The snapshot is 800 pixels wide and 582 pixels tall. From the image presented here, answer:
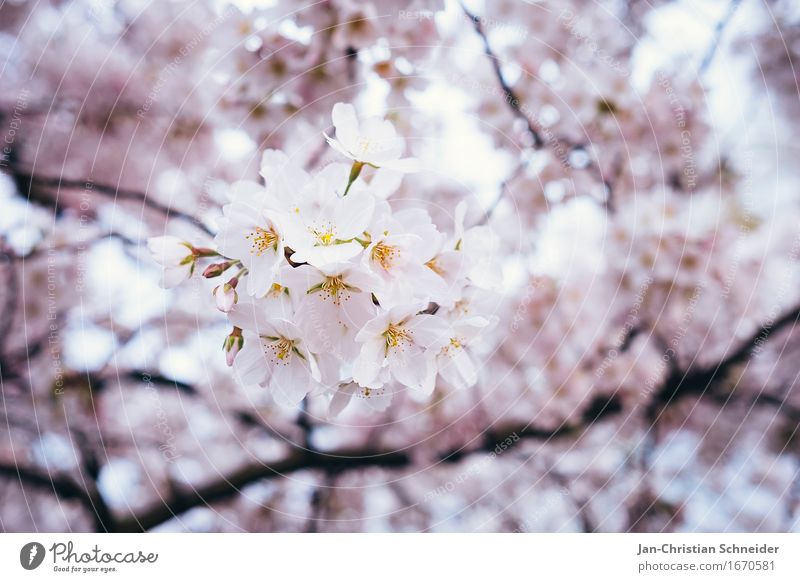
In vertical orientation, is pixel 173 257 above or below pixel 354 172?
below

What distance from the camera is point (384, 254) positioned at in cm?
69

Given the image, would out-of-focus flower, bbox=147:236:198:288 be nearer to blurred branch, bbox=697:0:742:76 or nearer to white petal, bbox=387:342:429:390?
white petal, bbox=387:342:429:390

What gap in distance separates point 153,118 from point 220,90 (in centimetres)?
26

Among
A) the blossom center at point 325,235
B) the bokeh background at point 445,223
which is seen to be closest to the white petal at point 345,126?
the blossom center at point 325,235

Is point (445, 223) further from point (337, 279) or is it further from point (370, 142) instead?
point (337, 279)

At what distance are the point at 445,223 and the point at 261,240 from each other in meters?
1.24

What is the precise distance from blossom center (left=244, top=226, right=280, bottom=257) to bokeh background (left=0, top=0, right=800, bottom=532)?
899 millimetres

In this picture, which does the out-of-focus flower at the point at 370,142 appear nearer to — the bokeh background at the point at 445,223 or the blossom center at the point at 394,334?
the blossom center at the point at 394,334

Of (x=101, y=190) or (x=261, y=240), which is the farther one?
(x=101, y=190)

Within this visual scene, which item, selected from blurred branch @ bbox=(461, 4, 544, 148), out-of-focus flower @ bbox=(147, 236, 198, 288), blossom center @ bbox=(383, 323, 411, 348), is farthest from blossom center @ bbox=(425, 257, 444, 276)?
blurred branch @ bbox=(461, 4, 544, 148)

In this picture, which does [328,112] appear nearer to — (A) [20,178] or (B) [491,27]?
(B) [491,27]

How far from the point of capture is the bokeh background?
4.98ft

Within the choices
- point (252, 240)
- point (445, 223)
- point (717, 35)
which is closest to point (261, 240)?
point (252, 240)

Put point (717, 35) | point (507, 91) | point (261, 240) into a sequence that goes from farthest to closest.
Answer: point (507, 91), point (717, 35), point (261, 240)
